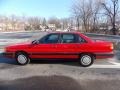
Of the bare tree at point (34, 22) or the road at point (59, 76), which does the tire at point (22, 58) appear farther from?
the bare tree at point (34, 22)

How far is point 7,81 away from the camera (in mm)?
7988

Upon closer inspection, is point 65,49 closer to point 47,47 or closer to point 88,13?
point 47,47

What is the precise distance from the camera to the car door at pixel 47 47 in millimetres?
10430

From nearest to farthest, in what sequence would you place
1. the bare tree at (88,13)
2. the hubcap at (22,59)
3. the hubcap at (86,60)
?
1. the hubcap at (86,60)
2. the hubcap at (22,59)
3. the bare tree at (88,13)

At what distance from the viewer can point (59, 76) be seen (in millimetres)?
8547

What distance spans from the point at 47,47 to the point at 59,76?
2187mm

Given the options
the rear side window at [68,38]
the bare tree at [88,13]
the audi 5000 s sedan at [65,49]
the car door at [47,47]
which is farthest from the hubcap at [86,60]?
the bare tree at [88,13]

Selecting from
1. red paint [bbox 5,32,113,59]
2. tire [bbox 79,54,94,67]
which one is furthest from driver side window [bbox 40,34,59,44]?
tire [bbox 79,54,94,67]

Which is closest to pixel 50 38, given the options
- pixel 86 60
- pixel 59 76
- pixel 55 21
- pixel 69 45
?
pixel 69 45

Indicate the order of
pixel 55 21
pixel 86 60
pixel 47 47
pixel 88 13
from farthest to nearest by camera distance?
pixel 55 21 → pixel 88 13 → pixel 47 47 → pixel 86 60

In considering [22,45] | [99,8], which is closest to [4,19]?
[99,8]

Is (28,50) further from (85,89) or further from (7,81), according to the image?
(85,89)

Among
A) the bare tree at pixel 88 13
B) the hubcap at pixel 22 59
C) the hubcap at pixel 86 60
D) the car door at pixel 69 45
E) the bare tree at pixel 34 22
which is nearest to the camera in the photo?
the hubcap at pixel 86 60

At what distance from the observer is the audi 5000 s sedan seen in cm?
1023
